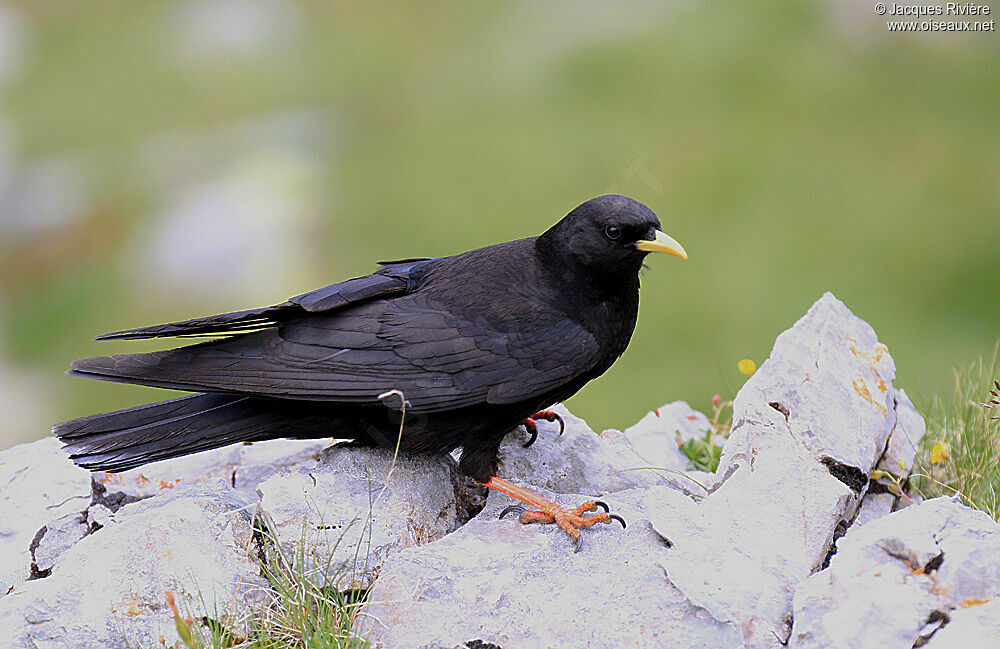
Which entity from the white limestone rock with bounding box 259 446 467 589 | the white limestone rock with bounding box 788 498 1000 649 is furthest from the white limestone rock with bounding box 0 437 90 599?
the white limestone rock with bounding box 788 498 1000 649

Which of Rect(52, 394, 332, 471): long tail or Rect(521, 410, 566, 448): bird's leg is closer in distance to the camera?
Rect(52, 394, 332, 471): long tail

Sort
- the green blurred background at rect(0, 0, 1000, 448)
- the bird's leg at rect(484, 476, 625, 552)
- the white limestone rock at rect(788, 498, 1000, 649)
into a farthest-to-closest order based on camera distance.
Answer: the green blurred background at rect(0, 0, 1000, 448)
the bird's leg at rect(484, 476, 625, 552)
the white limestone rock at rect(788, 498, 1000, 649)

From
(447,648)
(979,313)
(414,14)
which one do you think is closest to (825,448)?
(447,648)

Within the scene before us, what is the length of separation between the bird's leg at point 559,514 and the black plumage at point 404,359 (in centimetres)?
21

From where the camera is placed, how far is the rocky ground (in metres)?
3.10

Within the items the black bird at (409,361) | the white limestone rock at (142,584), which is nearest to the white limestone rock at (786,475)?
the black bird at (409,361)

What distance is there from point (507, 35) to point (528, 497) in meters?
11.8

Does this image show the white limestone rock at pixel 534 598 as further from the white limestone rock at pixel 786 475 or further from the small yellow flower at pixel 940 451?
the small yellow flower at pixel 940 451

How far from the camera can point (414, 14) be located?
15.8 m

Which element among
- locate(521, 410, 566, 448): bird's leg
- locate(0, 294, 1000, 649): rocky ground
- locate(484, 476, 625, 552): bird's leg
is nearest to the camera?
locate(0, 294, 1000, 649): rocky ground

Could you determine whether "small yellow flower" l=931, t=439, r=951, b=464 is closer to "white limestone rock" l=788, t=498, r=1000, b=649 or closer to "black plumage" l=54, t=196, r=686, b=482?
"white limestone rock" l=788, t=498, r=1000, b=649

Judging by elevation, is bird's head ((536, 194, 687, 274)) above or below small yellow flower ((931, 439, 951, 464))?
above

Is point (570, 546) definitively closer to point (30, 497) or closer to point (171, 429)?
point (171, 429)

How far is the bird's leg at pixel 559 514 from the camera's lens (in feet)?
12.7
